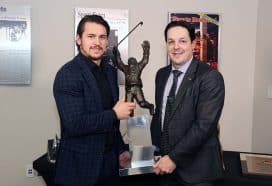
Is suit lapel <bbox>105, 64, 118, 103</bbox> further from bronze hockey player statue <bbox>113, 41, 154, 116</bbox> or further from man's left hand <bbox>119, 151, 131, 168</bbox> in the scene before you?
man's left hand <bbox>119, 151, 131, 168</bbox>

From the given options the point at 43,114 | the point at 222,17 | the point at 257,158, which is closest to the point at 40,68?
the point at 43,114

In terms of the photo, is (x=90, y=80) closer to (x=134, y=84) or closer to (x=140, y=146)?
(x=134, y=84)

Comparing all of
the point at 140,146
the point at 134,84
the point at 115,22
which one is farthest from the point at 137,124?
the point at 115,22

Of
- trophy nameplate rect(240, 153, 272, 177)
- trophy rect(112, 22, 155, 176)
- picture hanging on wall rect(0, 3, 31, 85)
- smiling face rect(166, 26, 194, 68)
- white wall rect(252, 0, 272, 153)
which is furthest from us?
white wall rect(252, 0, 272, 153)

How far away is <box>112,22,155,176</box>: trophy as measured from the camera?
4.82 feet

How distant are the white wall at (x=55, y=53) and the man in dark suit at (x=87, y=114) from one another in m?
0.84

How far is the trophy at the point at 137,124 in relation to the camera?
1.47 meters

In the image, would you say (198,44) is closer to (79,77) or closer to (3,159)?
(79,77)

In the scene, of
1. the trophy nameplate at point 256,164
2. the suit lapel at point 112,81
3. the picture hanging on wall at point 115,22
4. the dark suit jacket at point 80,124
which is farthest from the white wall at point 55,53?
the dark suit jacket at point 80,124

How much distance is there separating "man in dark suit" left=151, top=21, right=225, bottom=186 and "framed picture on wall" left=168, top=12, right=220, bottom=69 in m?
0.92

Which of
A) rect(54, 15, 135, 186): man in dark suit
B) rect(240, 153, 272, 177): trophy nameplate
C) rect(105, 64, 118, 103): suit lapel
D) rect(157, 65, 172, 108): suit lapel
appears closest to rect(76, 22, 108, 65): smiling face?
rect(54, 15, 135, 186): man in dark suit

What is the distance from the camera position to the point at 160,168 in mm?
1320

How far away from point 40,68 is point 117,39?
555 mm

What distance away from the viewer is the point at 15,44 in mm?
2092
